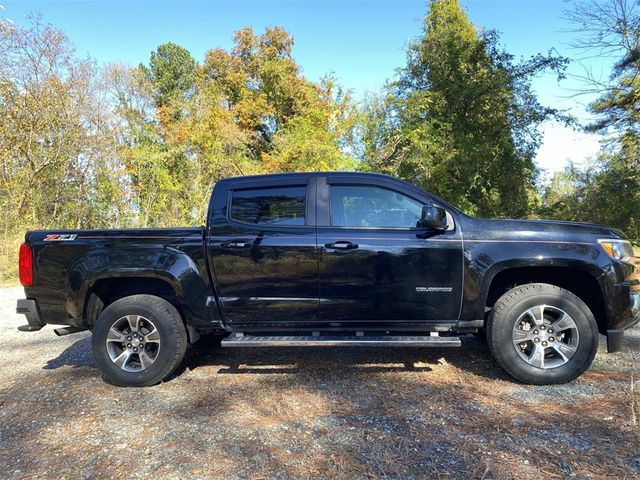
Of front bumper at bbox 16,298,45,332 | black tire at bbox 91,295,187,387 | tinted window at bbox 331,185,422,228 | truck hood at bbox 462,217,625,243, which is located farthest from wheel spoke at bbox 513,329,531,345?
front bumper at bbox 16,298,45,332

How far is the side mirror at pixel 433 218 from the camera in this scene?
11.7 ft

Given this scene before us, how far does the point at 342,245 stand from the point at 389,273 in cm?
48

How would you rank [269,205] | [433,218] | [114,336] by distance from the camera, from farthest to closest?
1. [269,205]
2. [114,336]
3. [433,218]

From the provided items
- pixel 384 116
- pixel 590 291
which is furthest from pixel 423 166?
pixel 590 291

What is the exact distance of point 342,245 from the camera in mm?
3766

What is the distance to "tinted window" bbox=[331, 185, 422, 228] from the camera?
12.7 ft

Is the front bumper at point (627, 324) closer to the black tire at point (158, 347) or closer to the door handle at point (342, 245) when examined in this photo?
the door handle at point (342, 245)

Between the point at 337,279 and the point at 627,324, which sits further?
the point at 337,279

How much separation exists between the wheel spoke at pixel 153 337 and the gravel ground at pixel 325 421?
43 centimetres

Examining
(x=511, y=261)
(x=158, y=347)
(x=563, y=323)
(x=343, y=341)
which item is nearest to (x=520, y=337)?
(x=563, y=323)

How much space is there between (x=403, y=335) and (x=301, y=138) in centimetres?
1556

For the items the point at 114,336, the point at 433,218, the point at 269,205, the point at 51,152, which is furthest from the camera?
the point at 51,152

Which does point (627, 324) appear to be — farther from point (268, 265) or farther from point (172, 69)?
point (172, 69)

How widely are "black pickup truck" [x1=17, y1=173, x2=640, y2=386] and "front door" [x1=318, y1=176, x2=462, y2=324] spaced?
1 cm
